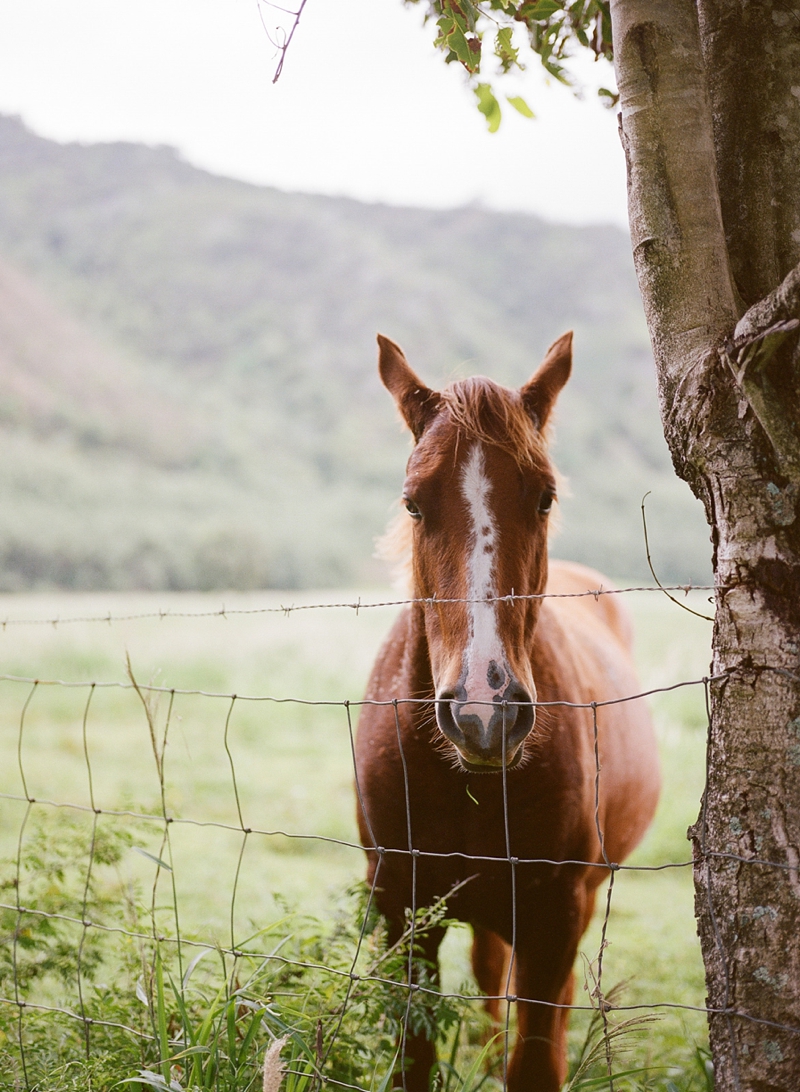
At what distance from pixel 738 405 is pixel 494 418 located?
83cm

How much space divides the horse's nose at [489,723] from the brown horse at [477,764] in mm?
84

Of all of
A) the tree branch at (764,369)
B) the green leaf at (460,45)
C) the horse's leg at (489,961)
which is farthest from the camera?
the horse's leg at (489,961)

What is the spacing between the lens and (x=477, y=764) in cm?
182

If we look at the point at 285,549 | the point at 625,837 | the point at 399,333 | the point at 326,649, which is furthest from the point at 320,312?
the point at 625,837

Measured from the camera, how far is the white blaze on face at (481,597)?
1.74 meters

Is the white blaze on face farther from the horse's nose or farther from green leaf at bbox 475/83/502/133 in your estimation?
green leaf at bbox 475/83/502/133

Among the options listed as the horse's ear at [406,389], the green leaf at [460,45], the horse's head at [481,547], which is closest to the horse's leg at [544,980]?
the horse's head at [481,547]

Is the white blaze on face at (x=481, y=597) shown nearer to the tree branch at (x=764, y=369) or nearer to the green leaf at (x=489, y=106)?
the tree branch at (x=764, y=369)

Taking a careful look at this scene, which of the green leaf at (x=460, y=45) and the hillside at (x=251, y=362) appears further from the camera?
the hillside at (x=251, y=362)

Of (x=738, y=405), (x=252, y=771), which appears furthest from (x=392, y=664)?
(x=252, y=771)

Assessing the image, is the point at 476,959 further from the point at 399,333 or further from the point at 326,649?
the point at 399,333

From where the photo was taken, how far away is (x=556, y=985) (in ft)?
7.51

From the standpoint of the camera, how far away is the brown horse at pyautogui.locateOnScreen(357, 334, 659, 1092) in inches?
79.3

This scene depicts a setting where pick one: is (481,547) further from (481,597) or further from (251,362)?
(251,362)
